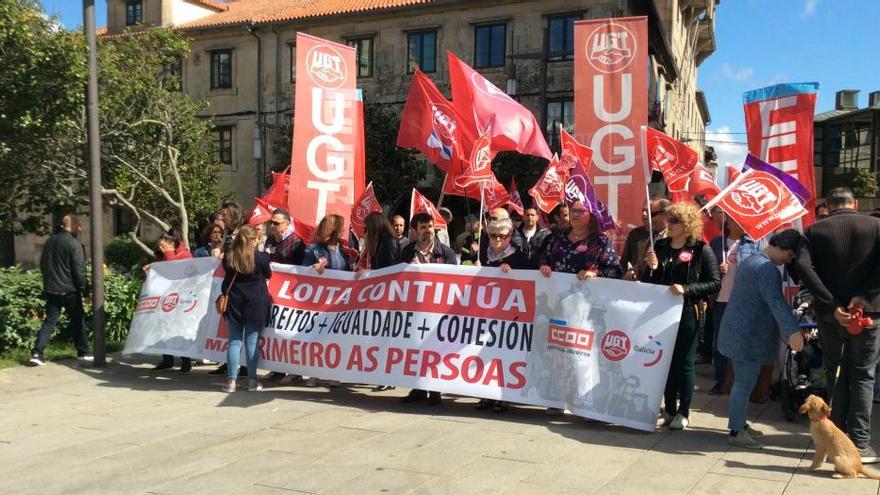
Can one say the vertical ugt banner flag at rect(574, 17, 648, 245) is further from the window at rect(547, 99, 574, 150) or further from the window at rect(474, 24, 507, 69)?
the window at rect(474, 24, 507, 69)

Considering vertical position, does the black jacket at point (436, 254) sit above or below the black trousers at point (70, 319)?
above

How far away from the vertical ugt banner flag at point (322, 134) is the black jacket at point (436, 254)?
5.62 feet

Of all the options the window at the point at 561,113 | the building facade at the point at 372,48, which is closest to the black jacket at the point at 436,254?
the building facade at the point at 372,48

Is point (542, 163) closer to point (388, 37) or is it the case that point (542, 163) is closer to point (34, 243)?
point (388, 37)

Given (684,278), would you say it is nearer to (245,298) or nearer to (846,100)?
(245,298)

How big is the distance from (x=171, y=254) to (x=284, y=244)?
1.81 metres

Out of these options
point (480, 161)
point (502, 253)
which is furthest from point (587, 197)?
point (480, 161)

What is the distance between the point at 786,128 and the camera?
780cm

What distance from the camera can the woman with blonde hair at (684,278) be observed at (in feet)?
19.2

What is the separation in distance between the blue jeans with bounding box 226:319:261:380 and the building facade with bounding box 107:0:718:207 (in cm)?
1888

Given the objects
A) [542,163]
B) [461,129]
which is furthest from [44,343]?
[542,163]

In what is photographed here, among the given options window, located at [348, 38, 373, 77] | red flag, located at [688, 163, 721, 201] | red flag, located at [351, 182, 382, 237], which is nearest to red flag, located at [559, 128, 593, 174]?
red flag, located at [688, 163, 721, 201]

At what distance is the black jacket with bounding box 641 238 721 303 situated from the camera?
583 cm

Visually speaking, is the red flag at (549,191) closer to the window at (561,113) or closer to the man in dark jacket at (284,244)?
the man in dark jacket at (284,244)
